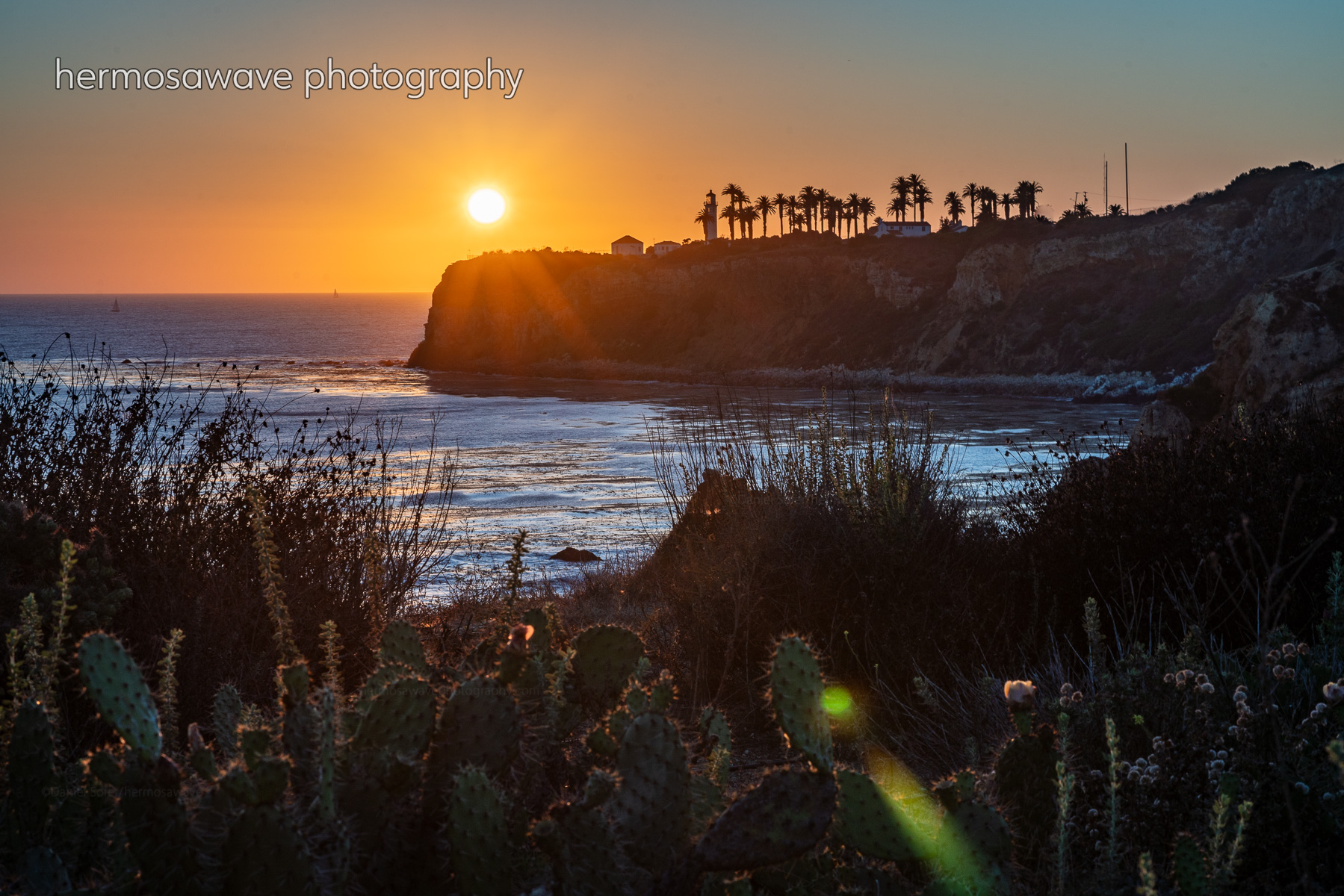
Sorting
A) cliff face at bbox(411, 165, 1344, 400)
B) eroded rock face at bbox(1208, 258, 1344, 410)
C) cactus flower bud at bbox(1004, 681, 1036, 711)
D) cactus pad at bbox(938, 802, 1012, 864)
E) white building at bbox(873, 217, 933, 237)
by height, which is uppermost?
white building at bbox(873, 217, 933, 237)

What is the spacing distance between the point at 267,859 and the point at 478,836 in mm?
384

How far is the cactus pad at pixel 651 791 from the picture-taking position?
202cm

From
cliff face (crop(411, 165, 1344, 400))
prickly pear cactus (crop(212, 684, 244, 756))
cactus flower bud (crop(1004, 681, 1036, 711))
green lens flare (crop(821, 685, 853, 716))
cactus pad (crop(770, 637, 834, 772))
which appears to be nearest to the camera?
cactus pad (crop(770, 637, 834, 772))

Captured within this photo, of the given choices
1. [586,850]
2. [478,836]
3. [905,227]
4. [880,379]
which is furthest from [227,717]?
[905,227]

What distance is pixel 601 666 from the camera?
9.56 feet

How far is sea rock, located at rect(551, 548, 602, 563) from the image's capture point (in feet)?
49.2

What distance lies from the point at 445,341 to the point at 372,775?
96.8 meters

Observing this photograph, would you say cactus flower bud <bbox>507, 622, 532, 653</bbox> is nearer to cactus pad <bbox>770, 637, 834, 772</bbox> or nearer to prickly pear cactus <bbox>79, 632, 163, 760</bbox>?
cactus pad <bbox>770, 637, 834, 772</bbox>

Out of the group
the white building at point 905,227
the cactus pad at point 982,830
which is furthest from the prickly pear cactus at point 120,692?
the white building at point 905,227

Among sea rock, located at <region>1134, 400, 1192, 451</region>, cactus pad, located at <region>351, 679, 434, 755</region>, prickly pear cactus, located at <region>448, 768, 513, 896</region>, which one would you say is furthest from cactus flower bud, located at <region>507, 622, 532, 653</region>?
sea rock, located at <region>1134, 400, 1192, 451</region>

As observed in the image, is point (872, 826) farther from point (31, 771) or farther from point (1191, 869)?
point (31, 771)

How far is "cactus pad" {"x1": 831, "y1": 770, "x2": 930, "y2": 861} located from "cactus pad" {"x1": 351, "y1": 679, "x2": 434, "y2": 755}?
0.90 m

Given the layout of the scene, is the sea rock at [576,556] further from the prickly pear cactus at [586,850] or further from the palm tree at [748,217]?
the palm tree at [748,217]

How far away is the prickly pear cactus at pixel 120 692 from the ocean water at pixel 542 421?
460 cm
